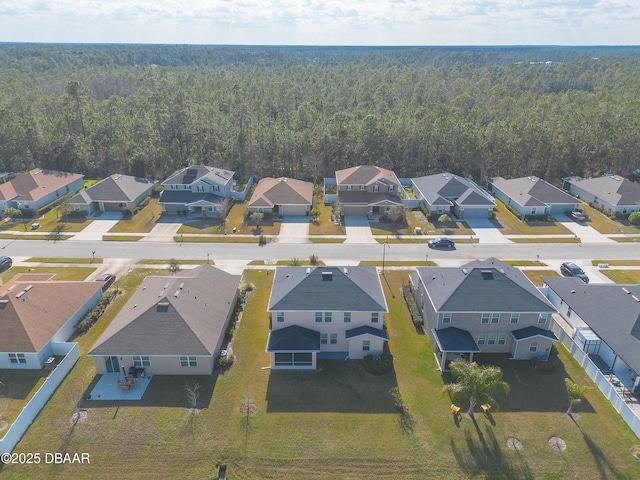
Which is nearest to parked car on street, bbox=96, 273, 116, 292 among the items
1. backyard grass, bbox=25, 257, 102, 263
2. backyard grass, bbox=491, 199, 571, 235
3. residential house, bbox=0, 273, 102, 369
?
residential house, bbox=0, 273, 102, 369

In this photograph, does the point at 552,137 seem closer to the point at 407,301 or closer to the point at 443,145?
the point at 443,145

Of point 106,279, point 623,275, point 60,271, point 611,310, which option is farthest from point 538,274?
point 60,271

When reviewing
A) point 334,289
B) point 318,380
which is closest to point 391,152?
point 334,289

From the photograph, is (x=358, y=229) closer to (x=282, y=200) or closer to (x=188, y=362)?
(x=282, y=200)

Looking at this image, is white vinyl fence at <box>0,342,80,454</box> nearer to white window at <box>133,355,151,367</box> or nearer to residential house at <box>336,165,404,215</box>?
white window at <box>133,355,151,367</box>

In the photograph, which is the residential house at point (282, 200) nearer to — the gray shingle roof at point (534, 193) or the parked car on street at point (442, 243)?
the parked car on street at point (442, 243)

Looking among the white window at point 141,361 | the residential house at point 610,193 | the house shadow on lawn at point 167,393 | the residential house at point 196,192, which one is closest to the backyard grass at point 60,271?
the house shadow on lawn at point 167,393
